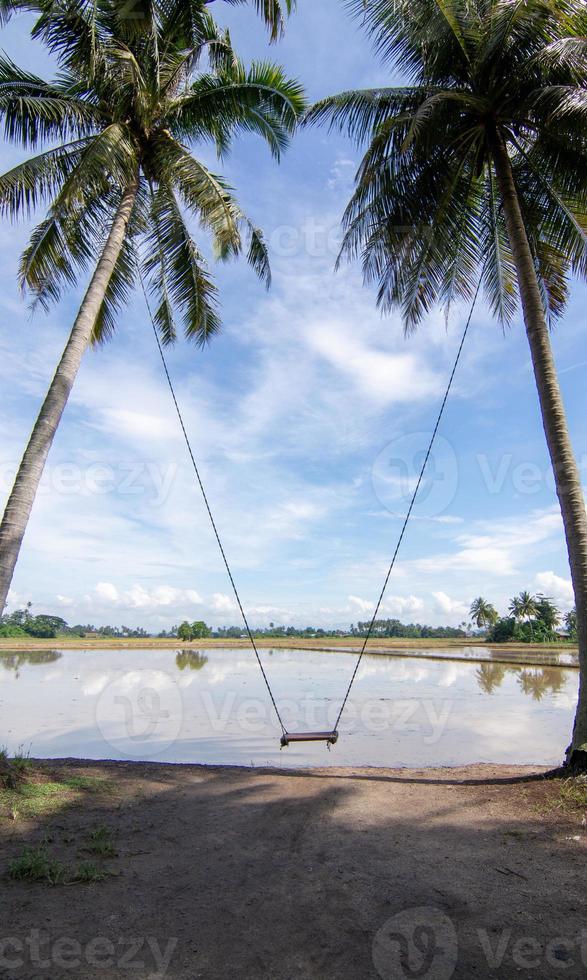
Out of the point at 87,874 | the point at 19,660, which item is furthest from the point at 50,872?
the point at 19,660

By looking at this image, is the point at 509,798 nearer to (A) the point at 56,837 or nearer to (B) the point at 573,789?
(B) the point at 573,789

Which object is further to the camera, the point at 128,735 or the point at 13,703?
the point at 13,703

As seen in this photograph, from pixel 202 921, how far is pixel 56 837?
170 centimetres

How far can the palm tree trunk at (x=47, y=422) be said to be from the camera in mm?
5363

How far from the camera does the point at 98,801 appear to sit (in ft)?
→ 16.9

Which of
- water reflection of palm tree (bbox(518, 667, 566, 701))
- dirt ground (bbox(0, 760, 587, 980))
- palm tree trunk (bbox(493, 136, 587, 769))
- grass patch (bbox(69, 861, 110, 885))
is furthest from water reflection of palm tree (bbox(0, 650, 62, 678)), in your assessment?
palm tree trunk (bbox(493, 136, 587, 769))

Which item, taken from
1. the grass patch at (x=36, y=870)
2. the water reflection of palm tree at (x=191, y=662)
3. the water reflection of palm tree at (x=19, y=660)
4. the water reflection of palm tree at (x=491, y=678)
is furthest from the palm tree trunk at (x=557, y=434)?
the water reflection of palm tree at (x=191, y=662)

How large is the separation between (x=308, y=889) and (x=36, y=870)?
177cm

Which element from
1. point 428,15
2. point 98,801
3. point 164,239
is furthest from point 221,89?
point 98,801

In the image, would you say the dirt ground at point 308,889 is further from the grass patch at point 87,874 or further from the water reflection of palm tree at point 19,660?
the water reflection of palm tree at point 19,660

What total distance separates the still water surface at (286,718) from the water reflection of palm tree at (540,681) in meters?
0.07

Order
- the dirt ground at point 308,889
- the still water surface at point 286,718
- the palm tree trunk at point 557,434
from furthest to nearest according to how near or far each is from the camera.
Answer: the still water surface at point 286,718 → the palm tree trunk at point 557,434 → the dirt ground at point 308,889

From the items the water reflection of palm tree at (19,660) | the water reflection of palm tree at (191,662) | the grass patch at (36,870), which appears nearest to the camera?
the grass patch at (36,870)

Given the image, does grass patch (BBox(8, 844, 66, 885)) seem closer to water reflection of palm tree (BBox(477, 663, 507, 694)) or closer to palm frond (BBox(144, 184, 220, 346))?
palm frond (BBox(144, 184, 220, 346))
